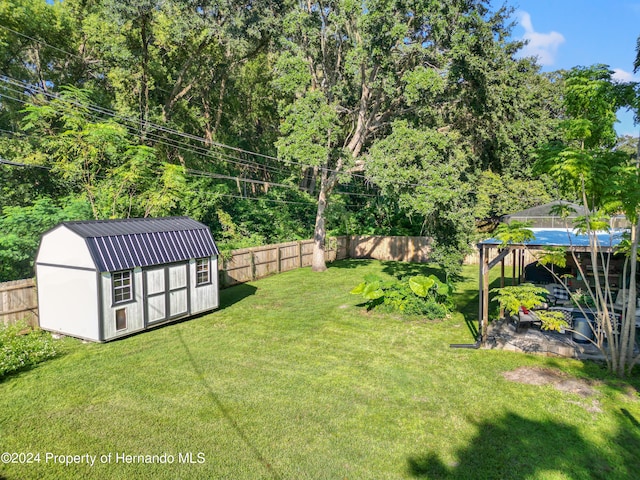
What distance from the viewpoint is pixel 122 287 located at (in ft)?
33.7

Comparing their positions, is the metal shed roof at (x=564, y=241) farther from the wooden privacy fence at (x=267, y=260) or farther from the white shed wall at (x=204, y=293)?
the wooden privacy fence at (x=267, y=260)

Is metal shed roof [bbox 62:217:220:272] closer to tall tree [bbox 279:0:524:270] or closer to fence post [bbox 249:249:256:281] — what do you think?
fence post [bbox 249:249:256:281]

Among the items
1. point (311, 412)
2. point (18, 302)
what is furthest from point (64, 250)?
point (311, 412)

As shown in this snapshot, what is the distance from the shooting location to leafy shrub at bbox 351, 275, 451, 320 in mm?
12633

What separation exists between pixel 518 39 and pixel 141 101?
2435cm

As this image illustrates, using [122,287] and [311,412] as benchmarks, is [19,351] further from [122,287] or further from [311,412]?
[311,412]

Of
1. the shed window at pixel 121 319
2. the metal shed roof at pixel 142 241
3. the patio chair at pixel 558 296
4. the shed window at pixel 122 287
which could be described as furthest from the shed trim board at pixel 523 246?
the shed window at pixel 121 319

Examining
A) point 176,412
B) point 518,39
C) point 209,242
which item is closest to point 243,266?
point 209,242

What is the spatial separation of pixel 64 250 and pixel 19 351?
265 centimetres

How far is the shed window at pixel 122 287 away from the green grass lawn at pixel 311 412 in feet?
3.75

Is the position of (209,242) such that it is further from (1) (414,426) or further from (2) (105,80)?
(2) (105,80)

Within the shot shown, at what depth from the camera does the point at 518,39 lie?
28.0 meters

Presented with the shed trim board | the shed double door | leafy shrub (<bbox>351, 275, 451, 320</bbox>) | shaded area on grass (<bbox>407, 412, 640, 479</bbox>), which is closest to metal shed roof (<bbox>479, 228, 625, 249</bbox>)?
the shed trim board

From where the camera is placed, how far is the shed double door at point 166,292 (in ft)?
35.9
